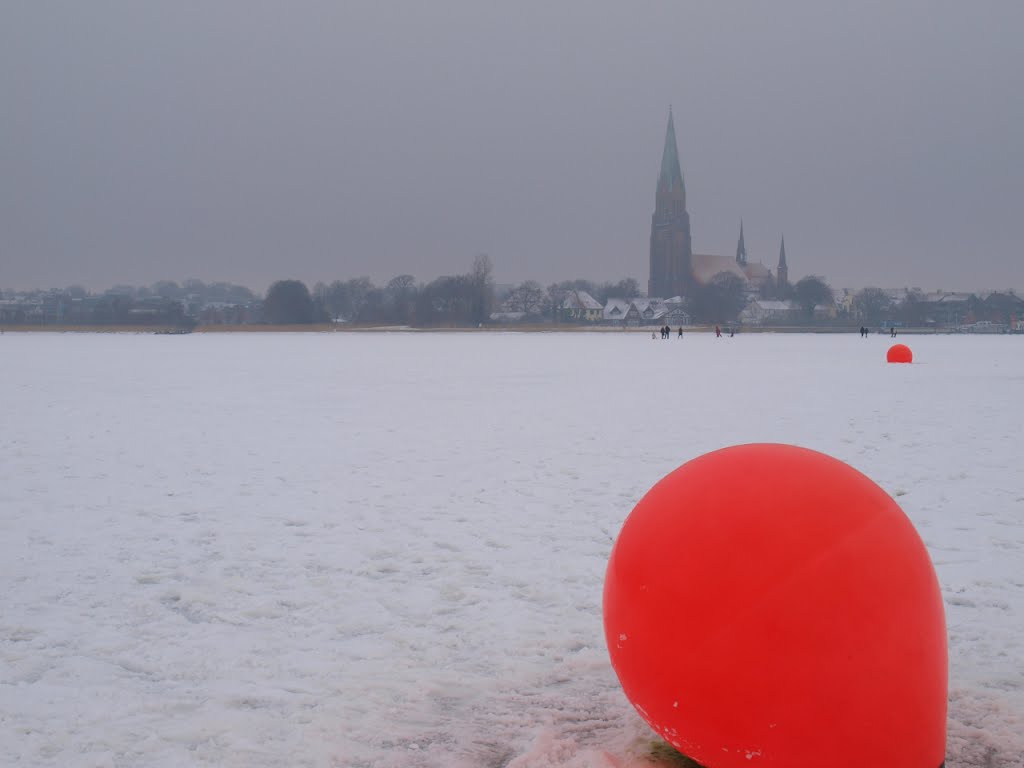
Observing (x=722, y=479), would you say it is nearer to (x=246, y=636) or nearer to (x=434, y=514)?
(x=246, y=636)

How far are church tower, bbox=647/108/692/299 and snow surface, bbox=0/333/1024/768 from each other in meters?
180

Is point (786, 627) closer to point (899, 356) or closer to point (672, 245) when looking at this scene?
point (899, 356)

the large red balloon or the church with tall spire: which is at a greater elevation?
the church with tall spire

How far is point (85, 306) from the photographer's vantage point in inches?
6545

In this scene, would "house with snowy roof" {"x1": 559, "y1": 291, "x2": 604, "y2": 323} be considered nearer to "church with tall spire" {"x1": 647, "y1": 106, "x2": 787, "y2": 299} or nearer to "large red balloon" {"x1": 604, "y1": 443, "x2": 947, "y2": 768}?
"church with tall spire" {"x1": 647, "y1": 106, "x2": 787, "y2": 299}

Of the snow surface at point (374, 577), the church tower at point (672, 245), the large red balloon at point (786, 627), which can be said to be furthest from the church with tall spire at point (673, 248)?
the large red balloon at point (786, 627)

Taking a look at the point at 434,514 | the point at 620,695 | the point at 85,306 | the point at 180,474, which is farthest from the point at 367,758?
the point at 85,306

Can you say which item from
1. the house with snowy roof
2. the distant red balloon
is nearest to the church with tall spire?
the house with snowy roof

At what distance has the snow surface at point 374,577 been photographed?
13.4 feet

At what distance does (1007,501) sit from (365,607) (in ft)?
22.0

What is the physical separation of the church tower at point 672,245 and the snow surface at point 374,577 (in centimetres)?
17994

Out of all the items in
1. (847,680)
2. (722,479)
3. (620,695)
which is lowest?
(620,695)

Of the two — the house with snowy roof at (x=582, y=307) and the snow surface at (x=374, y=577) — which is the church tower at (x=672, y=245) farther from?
the snow surface at (x=374, y=577)

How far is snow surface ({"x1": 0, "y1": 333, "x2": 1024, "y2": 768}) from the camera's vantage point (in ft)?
13.4
